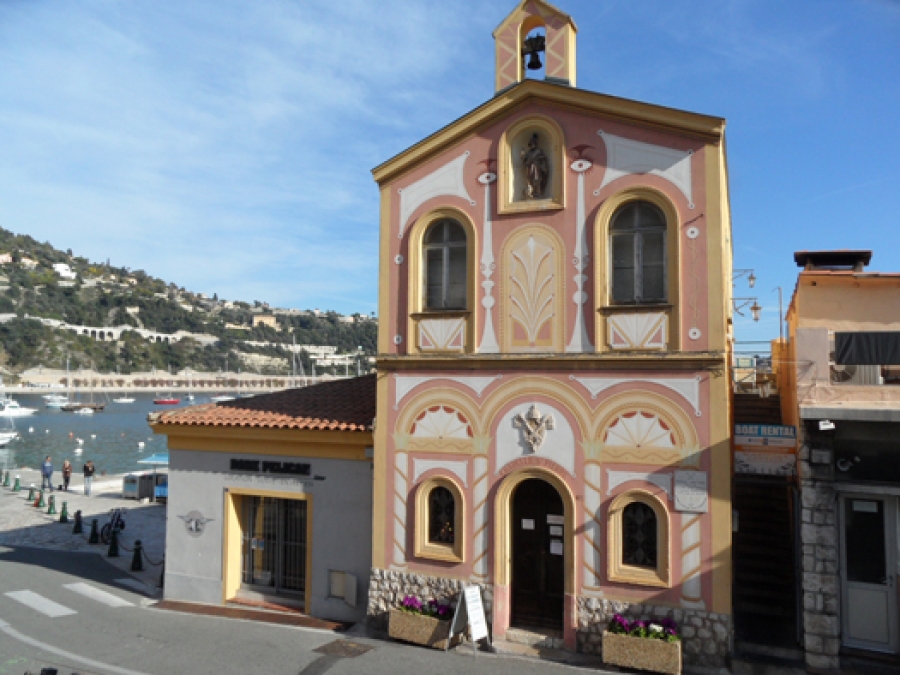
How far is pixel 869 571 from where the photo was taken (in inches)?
408

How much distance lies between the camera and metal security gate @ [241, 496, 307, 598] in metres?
14.7

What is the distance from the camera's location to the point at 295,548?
14766 millimetres

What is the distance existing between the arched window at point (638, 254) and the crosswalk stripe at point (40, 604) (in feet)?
43.4

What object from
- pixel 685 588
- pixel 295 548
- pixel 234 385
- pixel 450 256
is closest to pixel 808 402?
pixel 685 588

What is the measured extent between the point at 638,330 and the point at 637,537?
3516mm

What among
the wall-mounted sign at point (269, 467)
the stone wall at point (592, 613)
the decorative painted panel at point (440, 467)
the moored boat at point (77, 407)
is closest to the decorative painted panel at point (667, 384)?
the decorative painted panel at point (440, 467)

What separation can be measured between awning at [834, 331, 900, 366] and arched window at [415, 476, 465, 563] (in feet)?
22.3

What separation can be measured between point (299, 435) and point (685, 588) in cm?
800

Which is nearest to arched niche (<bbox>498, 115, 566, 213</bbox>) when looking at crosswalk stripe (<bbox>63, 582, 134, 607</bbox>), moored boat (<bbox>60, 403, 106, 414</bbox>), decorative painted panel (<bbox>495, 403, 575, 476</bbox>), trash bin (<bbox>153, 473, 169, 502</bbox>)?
decorative painted panel (<bbox>495, 403, 575, 476</bbox>)

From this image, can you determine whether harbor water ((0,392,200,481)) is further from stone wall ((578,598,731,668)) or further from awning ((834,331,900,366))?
awning ((834,331,900,366))

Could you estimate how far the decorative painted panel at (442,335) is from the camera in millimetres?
12569

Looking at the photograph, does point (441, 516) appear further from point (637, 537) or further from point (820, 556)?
point (820, 556)

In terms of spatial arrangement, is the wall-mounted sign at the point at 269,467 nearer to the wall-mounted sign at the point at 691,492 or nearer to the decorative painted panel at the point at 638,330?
the decorative painted panel at the point at 638,330

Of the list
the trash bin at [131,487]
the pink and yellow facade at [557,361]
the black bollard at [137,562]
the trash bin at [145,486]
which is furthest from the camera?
the trash bin at [131,487]
